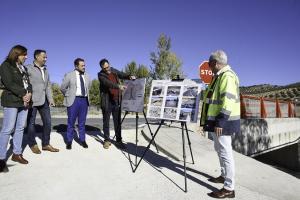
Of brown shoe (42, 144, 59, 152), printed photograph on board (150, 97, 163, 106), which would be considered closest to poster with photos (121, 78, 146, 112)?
printed photograph on board (150, 97, 163, 106)

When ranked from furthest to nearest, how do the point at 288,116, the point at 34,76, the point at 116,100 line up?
the point at 288,116, the point at 116,100, the point at 34,76

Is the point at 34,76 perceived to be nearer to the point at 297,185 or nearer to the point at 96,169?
the point at 96,169

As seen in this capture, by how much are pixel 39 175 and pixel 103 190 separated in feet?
4.39

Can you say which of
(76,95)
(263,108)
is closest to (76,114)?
(76,95)

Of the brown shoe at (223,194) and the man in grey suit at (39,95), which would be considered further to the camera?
the man in grey suit at (39,95)

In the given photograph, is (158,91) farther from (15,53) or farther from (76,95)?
(15,53)

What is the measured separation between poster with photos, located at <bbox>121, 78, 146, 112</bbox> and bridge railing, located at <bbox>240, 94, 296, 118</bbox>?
684 cm

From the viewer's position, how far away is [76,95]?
720cm

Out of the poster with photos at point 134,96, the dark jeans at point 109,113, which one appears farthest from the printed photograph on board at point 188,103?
the dark jeans at point 109,113

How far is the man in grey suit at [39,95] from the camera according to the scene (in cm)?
646

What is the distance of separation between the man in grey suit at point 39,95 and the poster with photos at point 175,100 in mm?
2478

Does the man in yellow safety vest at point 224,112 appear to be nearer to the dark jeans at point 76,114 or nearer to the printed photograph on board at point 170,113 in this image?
the printed photograph on board at point 170,113

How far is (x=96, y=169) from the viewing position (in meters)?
5.86

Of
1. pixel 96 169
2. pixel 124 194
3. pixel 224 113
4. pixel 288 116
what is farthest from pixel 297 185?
pixel 288 116
